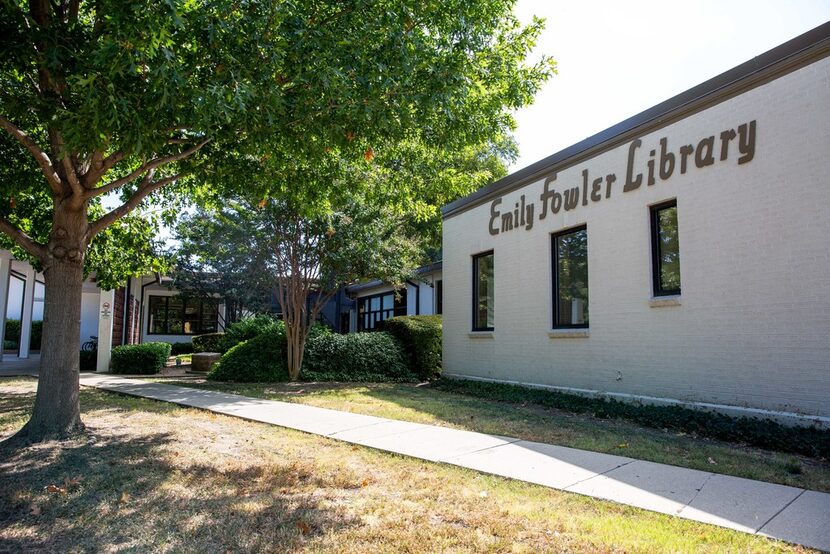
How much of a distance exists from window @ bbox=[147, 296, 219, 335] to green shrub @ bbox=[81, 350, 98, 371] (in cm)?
1297

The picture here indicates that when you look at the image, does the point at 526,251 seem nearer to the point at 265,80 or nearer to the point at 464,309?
the point at 464,309

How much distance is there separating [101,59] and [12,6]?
955mm

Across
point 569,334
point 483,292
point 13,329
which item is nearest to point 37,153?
point 569,334

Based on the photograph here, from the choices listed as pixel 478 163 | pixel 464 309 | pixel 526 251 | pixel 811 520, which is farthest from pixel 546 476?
pixel 478 163

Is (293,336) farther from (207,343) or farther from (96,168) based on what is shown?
(207,343)

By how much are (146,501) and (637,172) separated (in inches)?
331

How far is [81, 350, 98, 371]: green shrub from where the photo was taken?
1759 cm

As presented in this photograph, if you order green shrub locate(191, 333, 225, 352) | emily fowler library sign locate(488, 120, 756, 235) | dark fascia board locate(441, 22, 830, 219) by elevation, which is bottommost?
green shrub locate(191, 333, 225, 352)

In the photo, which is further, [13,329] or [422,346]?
[13,329]

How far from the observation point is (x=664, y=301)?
28.0 feet

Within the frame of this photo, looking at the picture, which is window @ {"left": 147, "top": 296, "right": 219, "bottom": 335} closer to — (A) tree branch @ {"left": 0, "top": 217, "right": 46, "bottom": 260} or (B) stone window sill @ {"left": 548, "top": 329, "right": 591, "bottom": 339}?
(B) stone window sill @ {"left": 548, "top": 329, "right": 591, "bottom": 339}

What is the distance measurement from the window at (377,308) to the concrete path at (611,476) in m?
14.6

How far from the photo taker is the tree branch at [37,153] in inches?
232

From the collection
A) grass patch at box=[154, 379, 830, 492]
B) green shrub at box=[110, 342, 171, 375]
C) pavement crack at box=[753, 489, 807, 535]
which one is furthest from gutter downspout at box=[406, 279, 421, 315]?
pavement crack at box=[753, 489, 807, 535]
